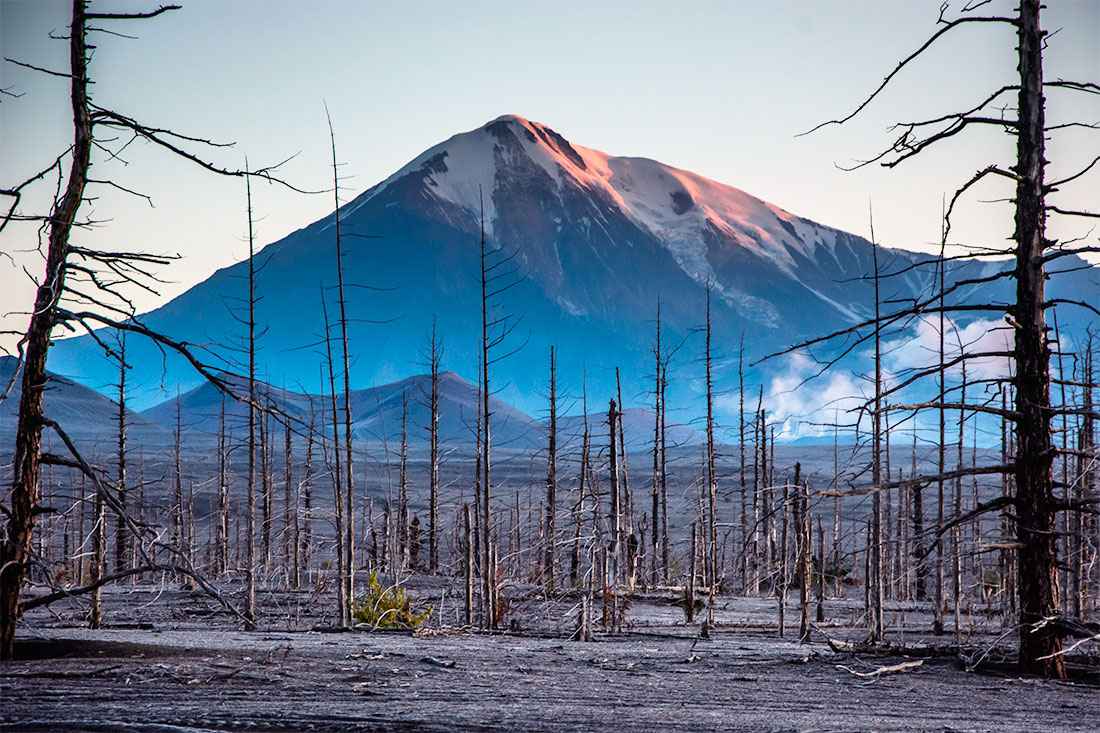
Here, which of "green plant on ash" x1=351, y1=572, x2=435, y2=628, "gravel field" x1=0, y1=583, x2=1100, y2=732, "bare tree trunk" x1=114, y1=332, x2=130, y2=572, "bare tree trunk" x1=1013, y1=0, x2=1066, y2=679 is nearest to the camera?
"gravel field" x1=0, y1=583, x2=1100, y2=732

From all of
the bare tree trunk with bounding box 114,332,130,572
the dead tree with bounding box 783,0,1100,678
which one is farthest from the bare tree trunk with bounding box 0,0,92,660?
the dead tree with bounding box 783,0,1100,678

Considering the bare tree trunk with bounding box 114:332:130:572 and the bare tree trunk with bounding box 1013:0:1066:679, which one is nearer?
the bare tree trunk with bounding box 1013:0:1066:679

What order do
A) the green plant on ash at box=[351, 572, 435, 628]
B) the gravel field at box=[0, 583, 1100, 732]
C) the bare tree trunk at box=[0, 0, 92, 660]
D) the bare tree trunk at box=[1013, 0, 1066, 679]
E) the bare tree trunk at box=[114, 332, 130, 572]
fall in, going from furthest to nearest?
1. the green plant on ash at box=[351, 572, 435, 628]
2. the bare tree trunk at box=[114, 332, 130, 572]
3. the bare tree trunk at box=[1013, 0, 1066, 679]
4. the bare tree trunk at box=[0, 0, 92, 660]
5. the gravel field at box=[0, 583, 1100, 732]

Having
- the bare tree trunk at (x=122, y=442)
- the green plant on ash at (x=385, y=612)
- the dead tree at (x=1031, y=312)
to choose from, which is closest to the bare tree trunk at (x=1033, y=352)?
the dead tree at (x=1031, y=312)

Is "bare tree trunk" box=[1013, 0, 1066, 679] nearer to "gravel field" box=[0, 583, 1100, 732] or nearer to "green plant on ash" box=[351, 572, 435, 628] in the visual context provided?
"gravel field" box=[0, 583, 1100, 732]

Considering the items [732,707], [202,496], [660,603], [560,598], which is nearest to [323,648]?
[732,707]

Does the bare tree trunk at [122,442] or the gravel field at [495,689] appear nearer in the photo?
the gravel field at [495,689]

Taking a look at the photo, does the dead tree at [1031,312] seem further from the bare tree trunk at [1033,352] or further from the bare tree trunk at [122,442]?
the bare tree trunk at [122,442]

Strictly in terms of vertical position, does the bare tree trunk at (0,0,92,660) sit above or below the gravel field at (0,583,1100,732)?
above

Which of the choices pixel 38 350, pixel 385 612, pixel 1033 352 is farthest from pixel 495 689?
pixel 385 612

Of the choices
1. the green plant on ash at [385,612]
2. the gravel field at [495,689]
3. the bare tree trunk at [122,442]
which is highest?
the bare tree trunk at [122,442]

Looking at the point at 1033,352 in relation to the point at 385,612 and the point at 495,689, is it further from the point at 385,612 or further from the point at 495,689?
the point at 385,612

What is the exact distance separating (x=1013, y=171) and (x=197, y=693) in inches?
426

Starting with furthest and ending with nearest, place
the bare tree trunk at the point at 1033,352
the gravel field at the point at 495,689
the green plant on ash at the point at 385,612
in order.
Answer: the green plant on ash at the point at 385,612, the bare tree trunk at the point at 1033,352, the gravel field at the point at 495,689
